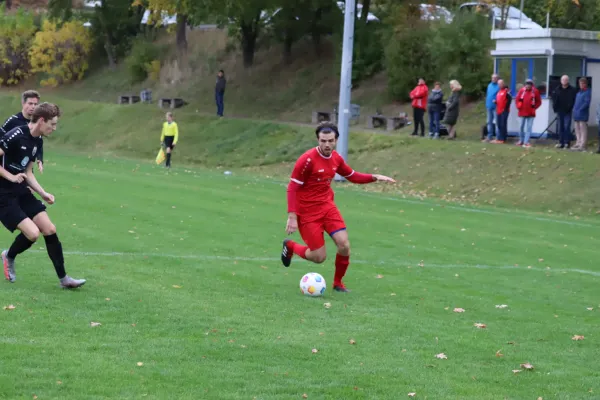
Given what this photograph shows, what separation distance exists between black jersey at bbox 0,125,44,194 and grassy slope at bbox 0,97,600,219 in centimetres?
1680

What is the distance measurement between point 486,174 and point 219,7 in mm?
20004

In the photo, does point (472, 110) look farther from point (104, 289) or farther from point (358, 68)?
point (104, 289)

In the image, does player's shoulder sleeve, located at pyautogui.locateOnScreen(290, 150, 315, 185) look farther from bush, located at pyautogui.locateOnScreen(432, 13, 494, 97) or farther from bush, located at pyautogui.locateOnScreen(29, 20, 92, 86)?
bush, located at pyautogui.locateOnScreen(29, 20, 92, 86)

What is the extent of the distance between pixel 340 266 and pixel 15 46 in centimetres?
5654

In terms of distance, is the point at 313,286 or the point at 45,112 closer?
the point at 45,112

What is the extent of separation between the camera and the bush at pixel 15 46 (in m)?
63.5

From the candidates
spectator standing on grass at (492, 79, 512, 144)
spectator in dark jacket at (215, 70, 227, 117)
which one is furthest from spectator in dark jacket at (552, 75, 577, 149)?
spectator in dark jacket at (215, 70, 227, 117)

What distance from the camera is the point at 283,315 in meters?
10.0

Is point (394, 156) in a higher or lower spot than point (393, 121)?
lower

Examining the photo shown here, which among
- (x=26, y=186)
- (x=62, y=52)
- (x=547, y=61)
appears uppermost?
(x=62, y=52)

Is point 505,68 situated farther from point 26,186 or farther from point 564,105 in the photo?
point 26,186

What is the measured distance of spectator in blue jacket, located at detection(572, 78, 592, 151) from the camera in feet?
91.3

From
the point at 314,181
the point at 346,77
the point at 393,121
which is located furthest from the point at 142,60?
the point at 314,181

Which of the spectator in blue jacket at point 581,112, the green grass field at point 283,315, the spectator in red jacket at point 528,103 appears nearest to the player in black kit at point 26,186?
the green grass field at point 283,315
